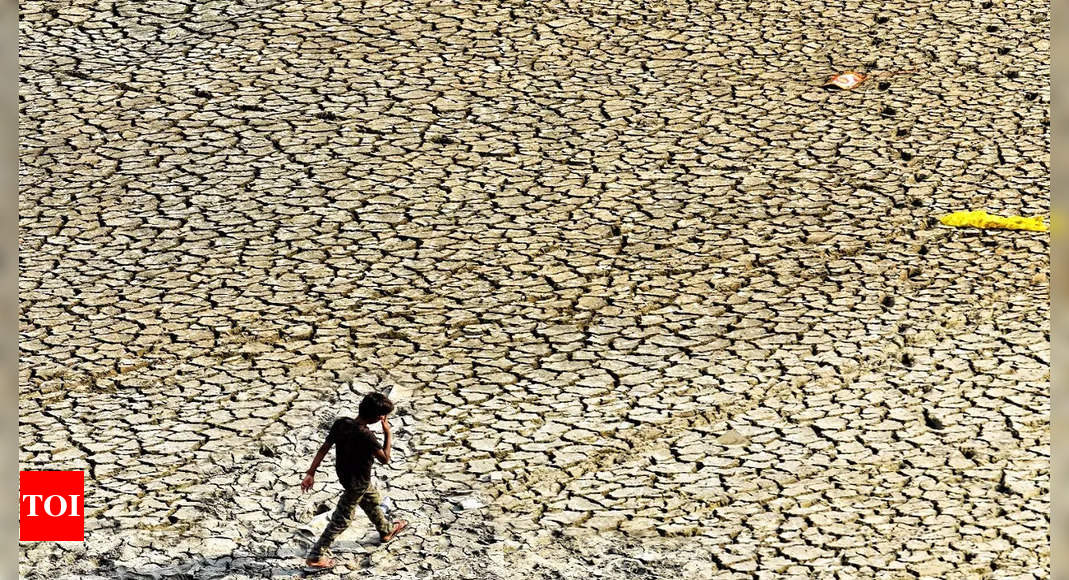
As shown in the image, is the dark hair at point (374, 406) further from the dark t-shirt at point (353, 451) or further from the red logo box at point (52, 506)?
the red logo box at point (52, 506)

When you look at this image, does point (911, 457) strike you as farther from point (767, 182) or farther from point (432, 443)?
point (767, 182)

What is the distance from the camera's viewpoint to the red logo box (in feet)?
17.3

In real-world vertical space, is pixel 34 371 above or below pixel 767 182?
below

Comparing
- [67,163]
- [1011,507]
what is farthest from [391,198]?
[1011,507]

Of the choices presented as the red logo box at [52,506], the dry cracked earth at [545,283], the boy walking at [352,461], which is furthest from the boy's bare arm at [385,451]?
the red logo box at [52,506]

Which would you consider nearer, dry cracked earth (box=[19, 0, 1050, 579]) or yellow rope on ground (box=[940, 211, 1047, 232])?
dry cracked earth (box=[19, 0, 1050, 579])

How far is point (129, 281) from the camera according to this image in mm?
7172

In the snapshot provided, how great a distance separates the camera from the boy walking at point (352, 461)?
4.99 meters

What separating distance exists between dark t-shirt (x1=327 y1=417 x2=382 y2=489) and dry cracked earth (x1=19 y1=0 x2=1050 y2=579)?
36 centimetres

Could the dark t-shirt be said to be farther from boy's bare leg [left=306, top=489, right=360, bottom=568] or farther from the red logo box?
the red logo box

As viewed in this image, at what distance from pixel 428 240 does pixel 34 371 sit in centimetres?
224

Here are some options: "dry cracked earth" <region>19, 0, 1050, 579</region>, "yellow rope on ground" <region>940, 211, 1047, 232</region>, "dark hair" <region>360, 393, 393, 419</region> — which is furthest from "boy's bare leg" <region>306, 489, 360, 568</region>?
"yellow rope on ground" <region>940, 211, 1047, 232</region>

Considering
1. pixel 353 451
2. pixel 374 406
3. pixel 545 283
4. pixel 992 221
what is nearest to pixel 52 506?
pixel 353 451

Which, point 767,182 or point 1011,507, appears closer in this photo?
point 1011,507
